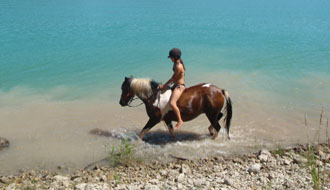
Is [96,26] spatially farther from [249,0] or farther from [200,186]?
[249,0]

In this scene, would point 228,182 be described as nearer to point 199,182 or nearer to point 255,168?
point 199,182

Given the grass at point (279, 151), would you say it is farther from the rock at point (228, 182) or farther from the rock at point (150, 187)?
the rock at point (150, 187)

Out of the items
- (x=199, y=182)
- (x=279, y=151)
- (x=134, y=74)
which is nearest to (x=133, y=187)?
(x=199, y=182)

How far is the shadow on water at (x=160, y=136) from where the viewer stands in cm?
784

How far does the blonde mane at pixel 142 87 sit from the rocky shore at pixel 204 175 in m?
1.63

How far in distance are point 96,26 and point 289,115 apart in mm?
19981

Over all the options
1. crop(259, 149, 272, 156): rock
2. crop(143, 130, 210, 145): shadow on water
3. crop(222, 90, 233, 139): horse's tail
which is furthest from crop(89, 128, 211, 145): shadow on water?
crop(259, 149, 272, 156): rock

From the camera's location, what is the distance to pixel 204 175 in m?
5.82

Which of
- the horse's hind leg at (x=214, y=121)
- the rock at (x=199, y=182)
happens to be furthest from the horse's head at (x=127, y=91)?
the rock at (x=199, y=182)

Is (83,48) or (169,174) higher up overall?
(83,48)

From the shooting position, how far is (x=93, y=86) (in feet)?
41.5

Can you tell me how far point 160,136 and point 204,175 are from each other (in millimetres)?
2459

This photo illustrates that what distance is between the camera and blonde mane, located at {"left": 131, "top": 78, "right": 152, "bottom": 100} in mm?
7023

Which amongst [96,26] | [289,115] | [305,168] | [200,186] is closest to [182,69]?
[200,186]
